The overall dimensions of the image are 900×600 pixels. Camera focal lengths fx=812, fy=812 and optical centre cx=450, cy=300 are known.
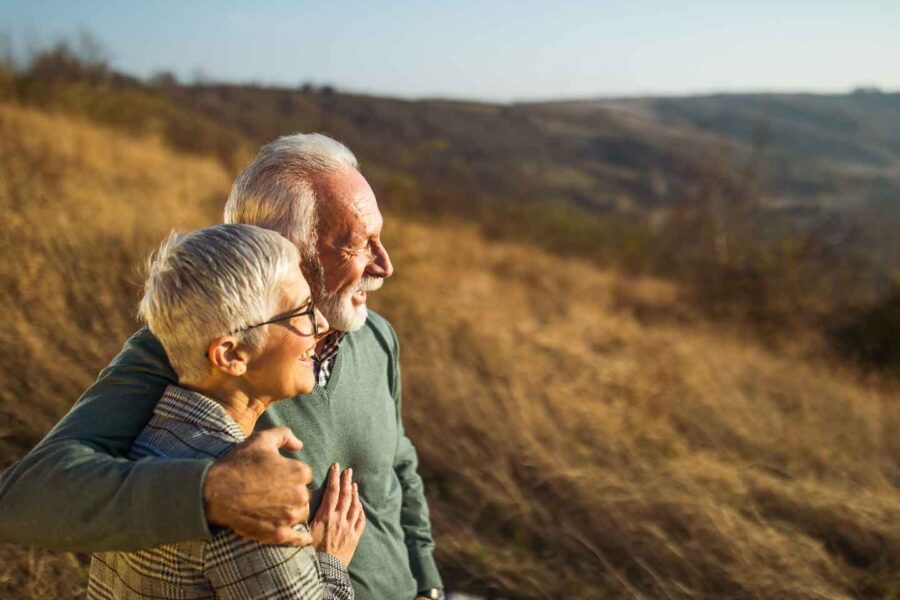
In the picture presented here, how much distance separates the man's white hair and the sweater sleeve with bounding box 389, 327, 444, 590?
2.98 feet

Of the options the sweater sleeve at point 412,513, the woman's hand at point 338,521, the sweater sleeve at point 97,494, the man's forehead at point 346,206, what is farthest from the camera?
the sweater sleeve at point 412,513

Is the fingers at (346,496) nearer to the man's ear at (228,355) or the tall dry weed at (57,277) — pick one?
the man's ear at (228,355)

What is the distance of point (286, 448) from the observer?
1.37 metres

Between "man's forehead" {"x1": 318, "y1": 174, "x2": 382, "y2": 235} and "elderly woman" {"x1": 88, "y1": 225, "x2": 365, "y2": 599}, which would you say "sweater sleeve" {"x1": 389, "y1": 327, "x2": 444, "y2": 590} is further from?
"elderly woman" {"x1": 88, "y1": 225, "x2": 365, "y2": 599}

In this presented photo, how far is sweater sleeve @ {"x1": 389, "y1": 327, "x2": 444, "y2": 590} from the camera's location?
2.26 meters

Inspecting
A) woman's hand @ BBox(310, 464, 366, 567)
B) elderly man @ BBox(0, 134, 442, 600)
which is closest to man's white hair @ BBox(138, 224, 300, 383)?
elderly man @ BBox(0, 134, 442, 600)

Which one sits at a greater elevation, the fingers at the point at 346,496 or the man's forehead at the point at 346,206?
the man's forehead at the point at 346,206

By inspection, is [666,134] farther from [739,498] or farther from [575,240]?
[739,498]

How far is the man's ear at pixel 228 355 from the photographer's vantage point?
1359 mm

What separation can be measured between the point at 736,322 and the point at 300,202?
1308 centimetres

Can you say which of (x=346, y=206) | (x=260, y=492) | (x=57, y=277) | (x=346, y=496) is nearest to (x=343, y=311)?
(x=346, y=206)

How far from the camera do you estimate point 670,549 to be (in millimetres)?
3842

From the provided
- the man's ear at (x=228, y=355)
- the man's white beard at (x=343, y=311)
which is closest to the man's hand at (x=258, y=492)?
the man's ear at (x=228, y=355)

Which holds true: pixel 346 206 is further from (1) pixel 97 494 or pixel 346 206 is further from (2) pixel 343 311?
(1) pixel 97 494
